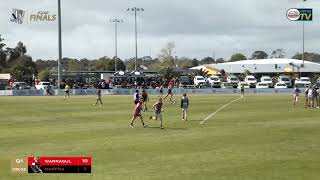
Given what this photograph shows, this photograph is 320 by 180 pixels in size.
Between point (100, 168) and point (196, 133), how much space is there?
10398 millimetres

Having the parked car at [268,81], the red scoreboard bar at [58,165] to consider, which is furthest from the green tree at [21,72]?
the red scoreboard bar at [58,165]

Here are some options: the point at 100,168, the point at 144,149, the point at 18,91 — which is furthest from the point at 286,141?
the point at 18,91

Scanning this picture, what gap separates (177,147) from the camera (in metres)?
21.3

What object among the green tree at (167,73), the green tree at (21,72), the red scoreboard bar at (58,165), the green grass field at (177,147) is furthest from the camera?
the green tree at (21,72)

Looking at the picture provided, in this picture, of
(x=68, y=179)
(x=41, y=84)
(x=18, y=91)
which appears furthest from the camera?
(x=41, y=84)

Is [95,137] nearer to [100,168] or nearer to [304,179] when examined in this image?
[100,168]

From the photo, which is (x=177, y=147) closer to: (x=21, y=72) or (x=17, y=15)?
(x=17, y=15)

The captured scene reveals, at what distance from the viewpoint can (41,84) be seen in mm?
97750

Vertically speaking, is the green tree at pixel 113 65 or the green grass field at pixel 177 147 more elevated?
the green tree at pixel 113 65

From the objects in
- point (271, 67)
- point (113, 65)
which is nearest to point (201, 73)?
point (271, 67)

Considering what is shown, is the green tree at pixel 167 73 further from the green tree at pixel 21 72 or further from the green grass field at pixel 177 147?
the green grass field at pixel 177 147

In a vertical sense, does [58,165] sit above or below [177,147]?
above

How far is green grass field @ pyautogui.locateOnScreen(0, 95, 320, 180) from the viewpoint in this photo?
15.9 m

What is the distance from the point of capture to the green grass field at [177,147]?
1594 centimetres
